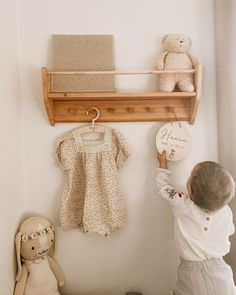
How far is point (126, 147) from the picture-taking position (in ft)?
4.44

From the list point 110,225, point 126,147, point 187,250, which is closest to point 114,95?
point 126,147

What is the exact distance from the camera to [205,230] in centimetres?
117

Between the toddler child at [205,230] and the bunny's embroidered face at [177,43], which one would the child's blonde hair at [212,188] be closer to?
the toddler child at [205,230]

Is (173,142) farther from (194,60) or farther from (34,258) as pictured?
(34,258)

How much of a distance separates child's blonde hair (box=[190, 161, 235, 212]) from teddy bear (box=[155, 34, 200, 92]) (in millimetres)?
365

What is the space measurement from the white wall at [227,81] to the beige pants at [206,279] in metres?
0.19

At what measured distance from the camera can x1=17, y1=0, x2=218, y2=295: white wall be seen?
4.56 feet

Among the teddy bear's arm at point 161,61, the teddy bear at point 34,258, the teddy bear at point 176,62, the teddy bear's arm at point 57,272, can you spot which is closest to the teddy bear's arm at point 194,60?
the teddy bear at point 176,62

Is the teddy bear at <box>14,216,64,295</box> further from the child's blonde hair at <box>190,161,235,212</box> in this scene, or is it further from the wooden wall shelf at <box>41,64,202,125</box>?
the child's blonde hair at <box>190,161,235,212</box>

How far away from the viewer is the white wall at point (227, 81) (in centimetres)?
126

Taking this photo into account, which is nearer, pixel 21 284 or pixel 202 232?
pixel 202 232

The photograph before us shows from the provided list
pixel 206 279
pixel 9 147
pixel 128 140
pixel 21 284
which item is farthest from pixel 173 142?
pixel 21 284

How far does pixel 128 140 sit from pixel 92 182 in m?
0.25

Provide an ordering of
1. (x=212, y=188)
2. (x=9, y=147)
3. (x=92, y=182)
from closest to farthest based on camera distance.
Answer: (x=212, y=188), (x=9, y=147), (x=92, y=182)
